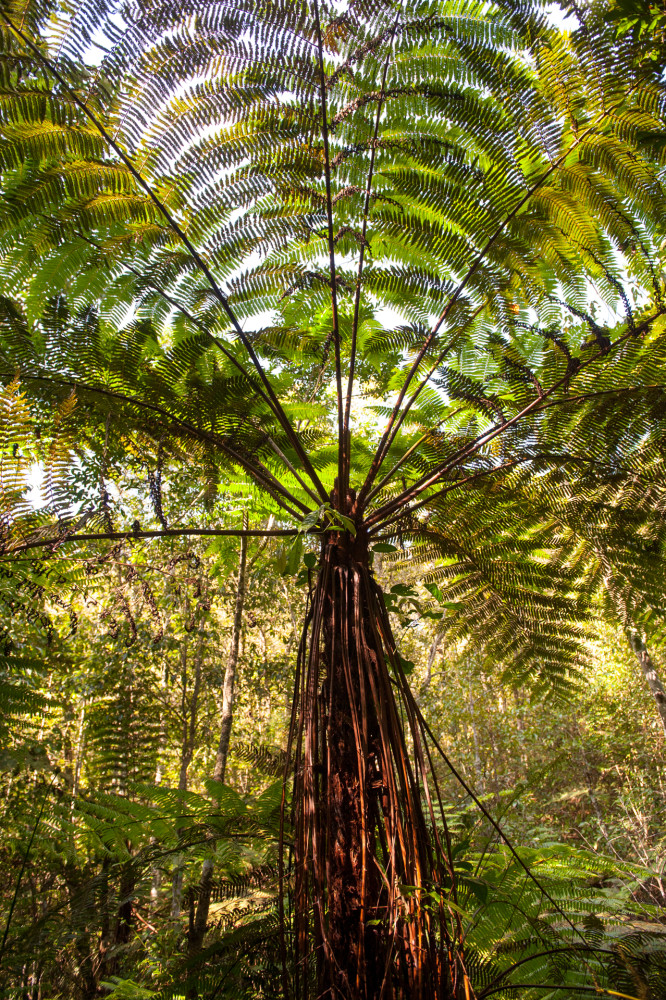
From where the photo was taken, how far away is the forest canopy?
130cm

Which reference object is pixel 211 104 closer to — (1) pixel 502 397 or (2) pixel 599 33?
(2) pixel 599 33

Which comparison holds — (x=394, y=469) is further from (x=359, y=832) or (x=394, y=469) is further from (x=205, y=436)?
(x=359, y=832)

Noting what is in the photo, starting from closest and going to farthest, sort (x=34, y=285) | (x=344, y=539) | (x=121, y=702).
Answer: (x=344, y=539), (x=34, y=285), (x=121, y=702)

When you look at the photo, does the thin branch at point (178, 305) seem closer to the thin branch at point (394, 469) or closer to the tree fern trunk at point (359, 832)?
the thin branch at point (394, 469)

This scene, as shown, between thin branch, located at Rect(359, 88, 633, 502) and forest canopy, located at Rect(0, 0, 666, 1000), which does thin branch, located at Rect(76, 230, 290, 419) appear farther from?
thin branch, located at Rect(359, 88, 633, 502)

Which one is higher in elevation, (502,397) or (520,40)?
(520,40)

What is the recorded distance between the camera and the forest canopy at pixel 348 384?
130 cm

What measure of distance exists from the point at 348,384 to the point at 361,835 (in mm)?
1355

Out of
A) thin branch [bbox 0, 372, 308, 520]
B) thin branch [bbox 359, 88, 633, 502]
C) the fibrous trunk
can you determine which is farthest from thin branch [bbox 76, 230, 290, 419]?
the fibrous trunk

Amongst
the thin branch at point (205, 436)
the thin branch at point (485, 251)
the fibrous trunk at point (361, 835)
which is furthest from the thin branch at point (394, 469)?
the fibrous trunk at point (361, 835)

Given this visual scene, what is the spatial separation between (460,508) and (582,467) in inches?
19.4

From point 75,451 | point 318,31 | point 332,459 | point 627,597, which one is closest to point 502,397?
point 332,459

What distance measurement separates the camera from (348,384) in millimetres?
1923

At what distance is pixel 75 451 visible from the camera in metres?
1.98
